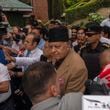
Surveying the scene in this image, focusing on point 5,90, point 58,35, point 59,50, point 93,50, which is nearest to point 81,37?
point 93,50

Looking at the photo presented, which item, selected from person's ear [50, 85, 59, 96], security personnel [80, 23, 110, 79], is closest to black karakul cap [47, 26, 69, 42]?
security personnel [80, 23, 110, 79]

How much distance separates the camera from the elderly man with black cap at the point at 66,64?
5.15m

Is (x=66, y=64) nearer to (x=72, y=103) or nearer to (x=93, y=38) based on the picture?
(x=72, y=103)

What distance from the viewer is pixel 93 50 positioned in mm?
7863

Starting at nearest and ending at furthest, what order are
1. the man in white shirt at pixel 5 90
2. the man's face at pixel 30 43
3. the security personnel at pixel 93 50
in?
the man in white shirt at pixel 5 90, the security personnel at pixel 93 50, the man's face at pixel 30 43

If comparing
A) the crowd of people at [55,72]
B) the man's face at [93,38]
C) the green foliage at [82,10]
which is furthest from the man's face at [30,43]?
the green foliage at [82,10]

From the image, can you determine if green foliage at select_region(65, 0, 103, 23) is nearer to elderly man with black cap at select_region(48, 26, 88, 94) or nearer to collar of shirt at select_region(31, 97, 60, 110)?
elderly man with black cap at select_region(48, 26, 88, 94)

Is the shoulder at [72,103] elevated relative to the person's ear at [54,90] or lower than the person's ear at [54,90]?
lower

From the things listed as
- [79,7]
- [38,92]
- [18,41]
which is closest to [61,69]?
[38,92]

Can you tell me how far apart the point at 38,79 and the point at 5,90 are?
3048 mm

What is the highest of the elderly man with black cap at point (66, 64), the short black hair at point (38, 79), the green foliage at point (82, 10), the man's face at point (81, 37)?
the short black hair at point (38, 79)

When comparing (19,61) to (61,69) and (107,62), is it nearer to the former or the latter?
(61,69)

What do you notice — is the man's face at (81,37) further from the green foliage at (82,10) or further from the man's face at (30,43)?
the green foliage at (82,10)

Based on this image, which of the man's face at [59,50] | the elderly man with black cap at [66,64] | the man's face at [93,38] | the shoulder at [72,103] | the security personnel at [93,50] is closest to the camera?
the shoulder at [72,103]
